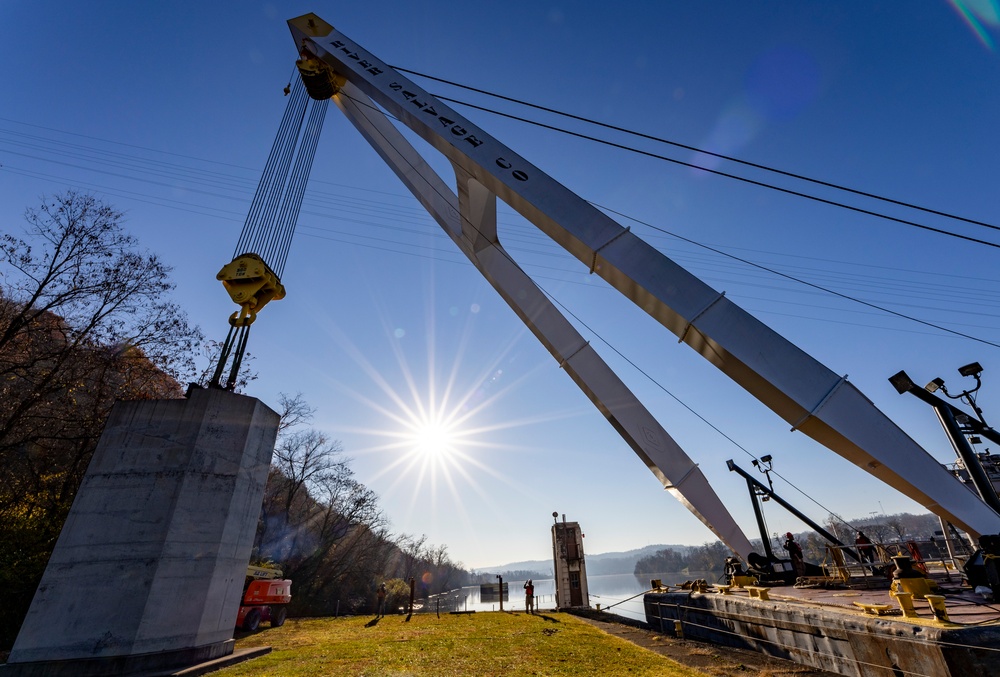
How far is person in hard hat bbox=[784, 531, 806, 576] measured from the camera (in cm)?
1572

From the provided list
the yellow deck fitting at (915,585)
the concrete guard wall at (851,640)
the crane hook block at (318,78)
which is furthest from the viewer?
the crane hook block at (318,78)

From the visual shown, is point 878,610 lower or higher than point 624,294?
lower

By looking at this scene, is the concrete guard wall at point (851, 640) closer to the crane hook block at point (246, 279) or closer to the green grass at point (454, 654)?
the green grass at point (454, 654)

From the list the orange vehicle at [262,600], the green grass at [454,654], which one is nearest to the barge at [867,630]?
the green grass at [454,654]

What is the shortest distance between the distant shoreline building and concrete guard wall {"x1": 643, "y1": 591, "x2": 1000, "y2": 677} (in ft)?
43.6

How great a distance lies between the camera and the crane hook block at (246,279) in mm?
9562

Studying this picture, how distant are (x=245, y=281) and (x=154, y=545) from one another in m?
5.55

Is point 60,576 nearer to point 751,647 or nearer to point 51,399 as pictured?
point 51,399

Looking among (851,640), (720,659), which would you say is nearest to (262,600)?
(720,659)

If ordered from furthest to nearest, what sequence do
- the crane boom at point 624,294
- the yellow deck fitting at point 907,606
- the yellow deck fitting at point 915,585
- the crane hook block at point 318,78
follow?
the crane hook block at point 318,78 → the yellow deck fitting at point 915,585 → the yellow deck fitting at point 907,606 → the crane boom at point 624,294

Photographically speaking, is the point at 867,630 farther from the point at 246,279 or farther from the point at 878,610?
the point at 246,279

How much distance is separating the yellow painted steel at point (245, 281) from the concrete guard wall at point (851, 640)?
13.0 meters

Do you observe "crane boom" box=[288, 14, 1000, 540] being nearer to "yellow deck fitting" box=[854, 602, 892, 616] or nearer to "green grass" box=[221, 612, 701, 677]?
"yellow deck fitting" box=[854, 602, 892, 616]

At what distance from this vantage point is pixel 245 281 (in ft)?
31.7
